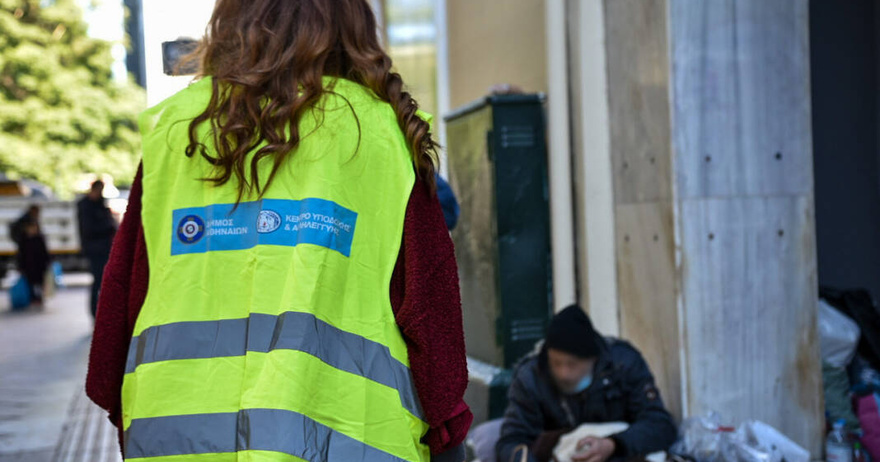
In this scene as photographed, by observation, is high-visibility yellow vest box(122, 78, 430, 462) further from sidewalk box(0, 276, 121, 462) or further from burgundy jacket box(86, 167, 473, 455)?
sidewalk box(0, 276, 121, 462)

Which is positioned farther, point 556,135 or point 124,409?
point 556,135

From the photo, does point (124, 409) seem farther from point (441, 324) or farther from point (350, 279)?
point (441, 324)

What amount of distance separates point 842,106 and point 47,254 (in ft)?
44.2

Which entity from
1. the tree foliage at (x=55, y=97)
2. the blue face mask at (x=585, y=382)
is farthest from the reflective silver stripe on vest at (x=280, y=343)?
the tree foliage at (x=55, y=97)

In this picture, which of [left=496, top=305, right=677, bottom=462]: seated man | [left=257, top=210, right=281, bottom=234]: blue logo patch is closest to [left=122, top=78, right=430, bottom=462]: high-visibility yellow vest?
[left=257, top=210, right=281, bottom=234]: blue logo patch

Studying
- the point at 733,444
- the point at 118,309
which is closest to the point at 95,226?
the point at 733,444

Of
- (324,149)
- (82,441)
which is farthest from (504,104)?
(324,149)

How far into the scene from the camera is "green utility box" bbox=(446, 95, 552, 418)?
627 cm

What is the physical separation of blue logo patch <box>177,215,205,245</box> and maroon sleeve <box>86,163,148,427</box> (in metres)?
0.10

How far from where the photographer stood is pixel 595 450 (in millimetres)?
4094

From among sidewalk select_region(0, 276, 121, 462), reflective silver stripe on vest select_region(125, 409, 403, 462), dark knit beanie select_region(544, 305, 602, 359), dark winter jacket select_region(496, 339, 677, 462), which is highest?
reflective silver stripe on vest select_region(125, 409, 403, 462)

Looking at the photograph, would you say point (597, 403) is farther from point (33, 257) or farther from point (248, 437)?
point (33, 257)

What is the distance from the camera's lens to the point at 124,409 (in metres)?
1.68

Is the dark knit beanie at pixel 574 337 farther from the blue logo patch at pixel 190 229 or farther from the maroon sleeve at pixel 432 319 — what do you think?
the blue logo patch at pixel 190 229
